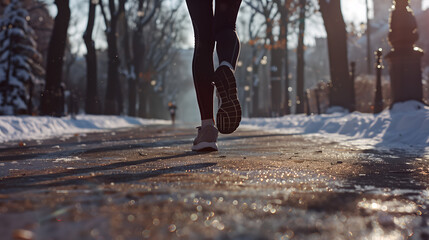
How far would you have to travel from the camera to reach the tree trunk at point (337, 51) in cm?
1234

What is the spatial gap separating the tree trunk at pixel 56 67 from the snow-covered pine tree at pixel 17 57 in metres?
6.38

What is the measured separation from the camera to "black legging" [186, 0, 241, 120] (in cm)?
345

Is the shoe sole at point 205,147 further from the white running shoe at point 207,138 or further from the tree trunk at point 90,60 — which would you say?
the tree trunk at point 90,60

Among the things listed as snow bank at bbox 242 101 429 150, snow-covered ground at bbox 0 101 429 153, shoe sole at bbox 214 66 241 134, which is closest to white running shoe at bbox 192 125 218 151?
shoe sole at bbox 214 66 241 134

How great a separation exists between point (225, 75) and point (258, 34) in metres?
33.7

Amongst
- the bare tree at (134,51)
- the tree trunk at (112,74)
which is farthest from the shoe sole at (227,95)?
the bare tree at (134,51)

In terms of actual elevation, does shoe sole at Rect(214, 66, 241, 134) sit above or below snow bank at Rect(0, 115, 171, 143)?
above

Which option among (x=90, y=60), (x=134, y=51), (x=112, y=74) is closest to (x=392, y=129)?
(x=90, y=60)

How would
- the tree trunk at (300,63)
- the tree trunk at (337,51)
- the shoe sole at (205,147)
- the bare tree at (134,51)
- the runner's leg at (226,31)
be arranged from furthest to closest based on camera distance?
1. the bare tree at (134,51)
2. the tree trunk at (300,63)
3. the tree trunk at (337,51)
4. the shoe sole at (205,147)
5. the runner's leg at (226,31)

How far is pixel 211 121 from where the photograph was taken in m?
3.57

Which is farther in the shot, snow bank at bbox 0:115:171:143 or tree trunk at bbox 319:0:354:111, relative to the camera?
tree trunk at bbox 319:0:354:111

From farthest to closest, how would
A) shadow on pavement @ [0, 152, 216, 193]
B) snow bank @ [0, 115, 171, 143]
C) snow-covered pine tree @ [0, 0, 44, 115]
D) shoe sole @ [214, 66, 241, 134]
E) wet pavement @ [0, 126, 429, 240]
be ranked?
snow-covered pine tree @ [0, 0, 44, 115]
snow bank @ [0, 115, 171, 143]
shoe sole @ [214, 66, 241, 134]
shadow on pavement @ [0, 152, 216, 193]
wet pavement @ [0, 126, 429, 240]

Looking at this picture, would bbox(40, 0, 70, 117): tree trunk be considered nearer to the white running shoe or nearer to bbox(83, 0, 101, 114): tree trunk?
bbox(83, 0, 101, 114): tree trunk

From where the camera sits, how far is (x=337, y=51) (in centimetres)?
1252
